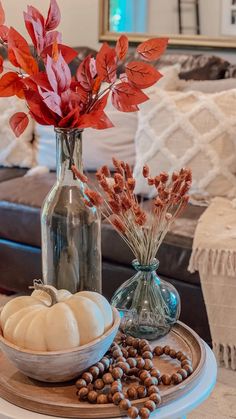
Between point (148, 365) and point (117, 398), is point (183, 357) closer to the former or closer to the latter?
point (148, 365)

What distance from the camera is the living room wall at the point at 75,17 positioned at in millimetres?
3406

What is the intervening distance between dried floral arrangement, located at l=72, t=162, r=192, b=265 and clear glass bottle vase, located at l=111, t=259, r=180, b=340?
0.04 m

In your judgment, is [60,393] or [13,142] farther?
[13,142]

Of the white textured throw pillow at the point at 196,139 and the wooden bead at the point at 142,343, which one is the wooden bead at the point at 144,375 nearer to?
the wooden bead at the point at 142,343

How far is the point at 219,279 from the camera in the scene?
2.05m

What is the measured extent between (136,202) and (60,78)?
0.96 ft

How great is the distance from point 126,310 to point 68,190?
Answer: 283 millimetres

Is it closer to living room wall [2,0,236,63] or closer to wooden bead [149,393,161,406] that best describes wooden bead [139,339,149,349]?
wooden bead [149,393,161,406]

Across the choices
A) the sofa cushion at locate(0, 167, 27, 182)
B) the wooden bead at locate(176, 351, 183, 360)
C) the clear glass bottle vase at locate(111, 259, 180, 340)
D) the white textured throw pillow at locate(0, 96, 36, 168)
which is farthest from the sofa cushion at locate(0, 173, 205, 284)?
the wooden bead at locate(176, 351, 183, 360)

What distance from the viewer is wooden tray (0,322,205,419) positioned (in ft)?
3.48

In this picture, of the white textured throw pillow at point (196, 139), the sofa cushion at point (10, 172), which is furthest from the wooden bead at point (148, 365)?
the sofa cushion at point (10, 172)

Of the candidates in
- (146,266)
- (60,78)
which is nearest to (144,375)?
(146,266)

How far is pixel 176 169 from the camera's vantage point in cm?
245

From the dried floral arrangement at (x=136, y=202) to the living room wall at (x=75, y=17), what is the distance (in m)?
2.29
